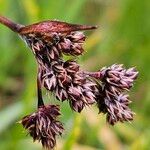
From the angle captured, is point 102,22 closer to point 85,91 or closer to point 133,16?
point 133,16

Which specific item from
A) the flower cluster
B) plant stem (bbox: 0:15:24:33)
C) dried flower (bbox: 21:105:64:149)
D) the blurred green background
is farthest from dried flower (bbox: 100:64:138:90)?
the blurred green background

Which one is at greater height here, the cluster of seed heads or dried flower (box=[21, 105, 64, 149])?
the cluster of seed heads

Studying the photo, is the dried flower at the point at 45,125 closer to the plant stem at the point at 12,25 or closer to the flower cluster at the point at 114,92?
the flower cluster at the point at 114,92

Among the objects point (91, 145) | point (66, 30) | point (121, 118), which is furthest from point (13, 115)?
point (66, 30)

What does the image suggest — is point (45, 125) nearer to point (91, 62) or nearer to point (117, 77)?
point (117, 77)

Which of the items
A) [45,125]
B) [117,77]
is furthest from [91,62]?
[45,125]

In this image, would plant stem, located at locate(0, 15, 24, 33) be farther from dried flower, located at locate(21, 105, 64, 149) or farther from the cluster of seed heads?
dried flower, located at locate(21, 105, 64, 149)

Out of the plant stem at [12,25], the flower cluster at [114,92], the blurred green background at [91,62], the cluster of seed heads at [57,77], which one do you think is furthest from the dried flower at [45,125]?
the blurred green background at [91,62]
